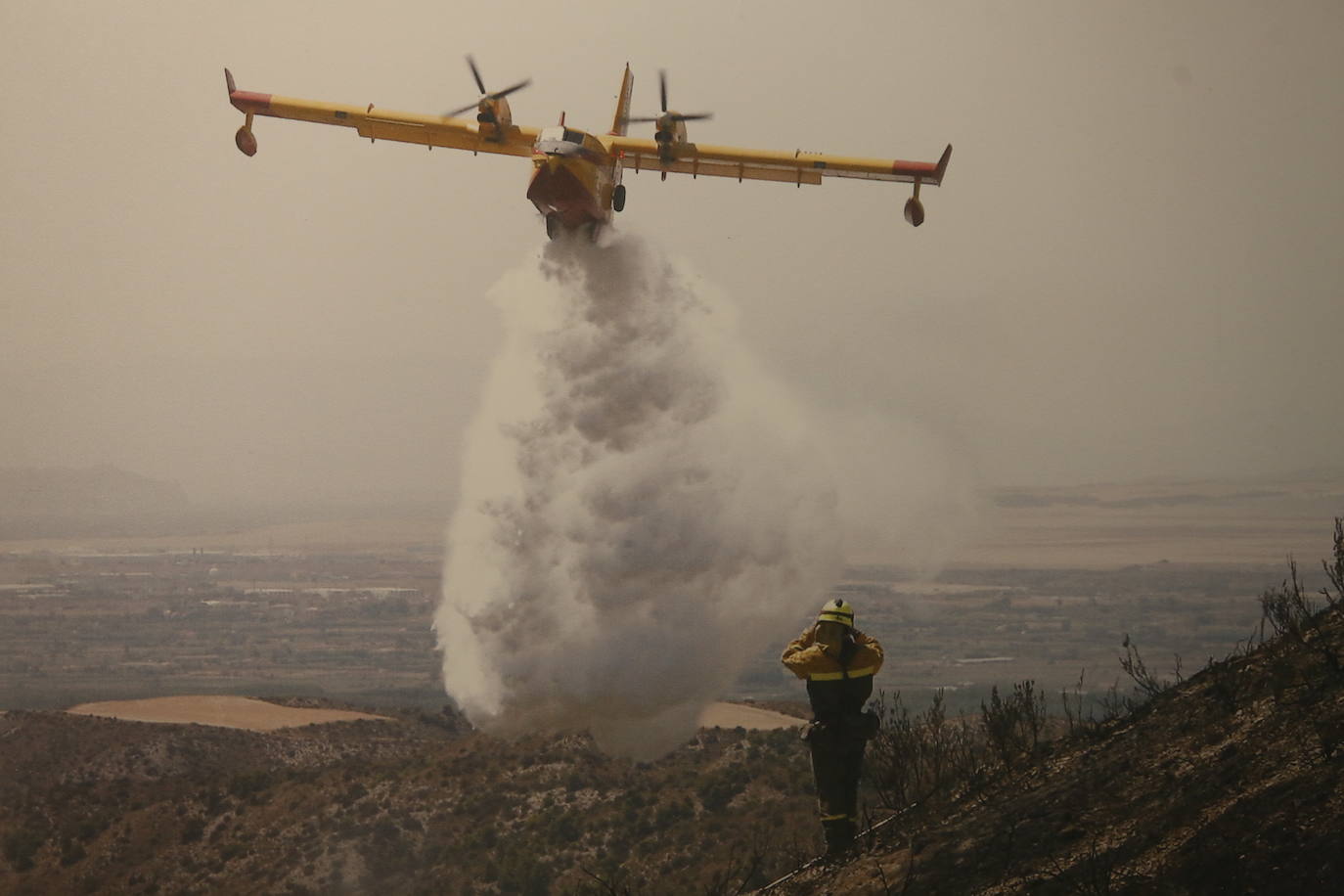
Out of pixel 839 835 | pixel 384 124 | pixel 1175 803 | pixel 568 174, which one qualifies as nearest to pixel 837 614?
pixel 839 835

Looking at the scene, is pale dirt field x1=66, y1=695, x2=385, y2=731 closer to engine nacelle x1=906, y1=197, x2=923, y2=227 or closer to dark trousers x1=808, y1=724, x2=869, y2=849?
engine nacelle x1=906, y1=197, x2=923, y2=227

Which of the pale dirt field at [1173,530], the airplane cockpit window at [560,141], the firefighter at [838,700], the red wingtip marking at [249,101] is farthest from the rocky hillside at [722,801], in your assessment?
the pale dirt field at [1173,530]

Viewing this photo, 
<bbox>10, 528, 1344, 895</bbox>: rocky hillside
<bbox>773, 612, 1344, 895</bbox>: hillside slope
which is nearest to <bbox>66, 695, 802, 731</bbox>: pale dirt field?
<bbox>10, 528, 1344, 895</bbox>: rocky hillside

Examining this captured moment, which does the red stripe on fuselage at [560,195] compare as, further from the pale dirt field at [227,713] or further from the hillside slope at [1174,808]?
the pale dirt field at [227,713]

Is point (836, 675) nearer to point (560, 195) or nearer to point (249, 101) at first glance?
point (560, 195)

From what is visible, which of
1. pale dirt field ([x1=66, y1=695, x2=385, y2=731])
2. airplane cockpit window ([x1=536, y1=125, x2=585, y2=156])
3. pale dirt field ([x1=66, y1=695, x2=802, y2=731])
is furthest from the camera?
pale dirt field ([x1=66, y1=695, x2=385, y2=731])
